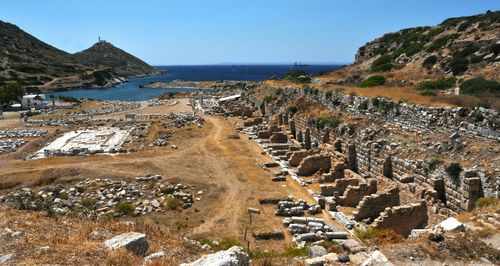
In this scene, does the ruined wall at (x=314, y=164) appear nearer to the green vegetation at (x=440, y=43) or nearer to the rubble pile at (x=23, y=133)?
the rubble pile at (x=23, y=133)

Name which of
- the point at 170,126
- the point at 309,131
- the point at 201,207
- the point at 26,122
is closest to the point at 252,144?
the point at 309,131

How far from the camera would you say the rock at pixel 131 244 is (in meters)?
9.04

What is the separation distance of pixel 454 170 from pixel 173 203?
37.0ft

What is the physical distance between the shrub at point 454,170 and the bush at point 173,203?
1092 centimetres

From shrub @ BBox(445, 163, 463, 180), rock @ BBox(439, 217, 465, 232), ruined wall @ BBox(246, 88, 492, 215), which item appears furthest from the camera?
shrub @ BBox(445, 163, 463, 180)

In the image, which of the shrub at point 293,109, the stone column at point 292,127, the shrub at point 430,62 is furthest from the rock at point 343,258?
the shrub at point 430,62

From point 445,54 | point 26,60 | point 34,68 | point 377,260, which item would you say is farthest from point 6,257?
point 26,60

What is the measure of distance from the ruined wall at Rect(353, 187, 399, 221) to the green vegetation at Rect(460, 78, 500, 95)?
1079cm

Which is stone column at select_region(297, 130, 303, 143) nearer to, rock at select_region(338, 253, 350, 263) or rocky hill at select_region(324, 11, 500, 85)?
rocky hill at select_region(324, 11, 500, 85)

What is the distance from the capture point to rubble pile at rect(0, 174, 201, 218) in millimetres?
17625

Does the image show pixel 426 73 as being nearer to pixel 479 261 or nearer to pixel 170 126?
pixel 170 126

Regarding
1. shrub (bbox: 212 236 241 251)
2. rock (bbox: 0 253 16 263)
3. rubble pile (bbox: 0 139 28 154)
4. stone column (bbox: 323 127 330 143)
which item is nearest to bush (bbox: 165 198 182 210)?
shrub (bbox: 212 236 241 251)

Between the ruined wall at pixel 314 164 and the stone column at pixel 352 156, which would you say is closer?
the stone column at pixel 352 156

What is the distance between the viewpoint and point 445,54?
42.9 m
